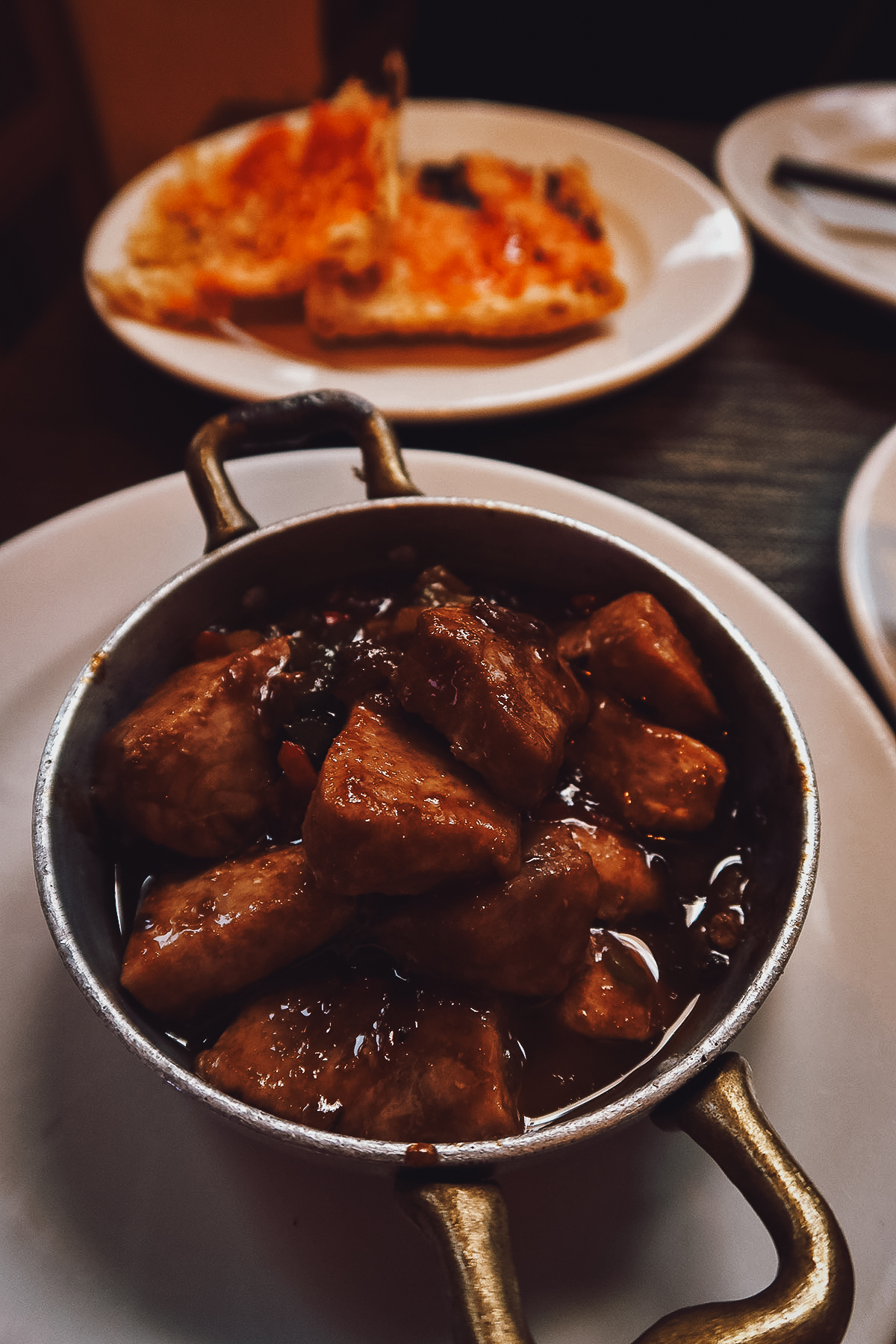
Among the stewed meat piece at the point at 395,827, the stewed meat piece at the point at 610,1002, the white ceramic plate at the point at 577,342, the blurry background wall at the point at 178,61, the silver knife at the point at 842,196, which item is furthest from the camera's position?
the blurry background wall at the point at 178,61

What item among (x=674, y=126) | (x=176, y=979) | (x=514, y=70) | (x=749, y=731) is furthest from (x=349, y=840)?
(x=514, y=70)

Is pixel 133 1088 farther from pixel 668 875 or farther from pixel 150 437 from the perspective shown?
pixel 150 437

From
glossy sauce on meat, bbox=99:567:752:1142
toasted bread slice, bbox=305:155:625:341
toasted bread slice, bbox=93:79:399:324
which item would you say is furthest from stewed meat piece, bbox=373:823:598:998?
toasted bread slice, bbox=93:79:399:324

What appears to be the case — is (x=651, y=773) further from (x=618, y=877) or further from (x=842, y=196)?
(x=842, y=196)

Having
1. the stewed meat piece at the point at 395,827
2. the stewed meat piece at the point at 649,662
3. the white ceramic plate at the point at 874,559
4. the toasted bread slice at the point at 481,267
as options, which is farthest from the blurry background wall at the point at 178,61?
the stewed meat piece at the point at 395,827

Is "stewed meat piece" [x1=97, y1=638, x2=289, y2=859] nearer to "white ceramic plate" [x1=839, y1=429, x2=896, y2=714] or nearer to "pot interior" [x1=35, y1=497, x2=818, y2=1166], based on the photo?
"pot interior" [x1=35, y1=497, x2=818, y2=1166]

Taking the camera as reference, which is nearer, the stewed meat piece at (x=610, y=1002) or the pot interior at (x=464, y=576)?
the pot interior at (x=464, y=576)

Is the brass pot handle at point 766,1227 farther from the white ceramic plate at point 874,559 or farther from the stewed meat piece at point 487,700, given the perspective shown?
the white ceramic plate at point 874,559
